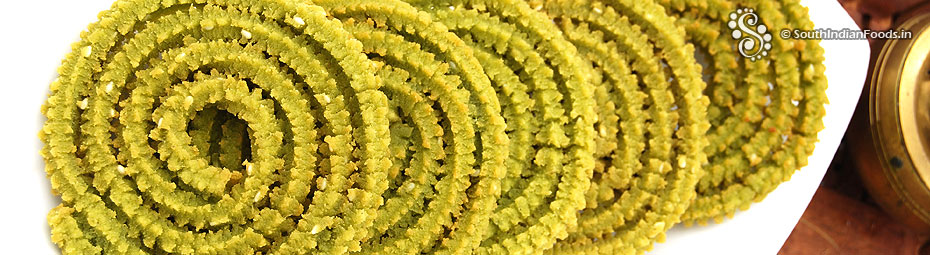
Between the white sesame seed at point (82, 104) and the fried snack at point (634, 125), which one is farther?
the fried snack at point (634, 125)

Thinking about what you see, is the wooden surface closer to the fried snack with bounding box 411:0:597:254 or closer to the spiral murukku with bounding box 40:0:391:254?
the fried snack with bounding box 411:0:597:254

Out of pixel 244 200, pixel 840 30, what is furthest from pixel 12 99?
pixel 840 30

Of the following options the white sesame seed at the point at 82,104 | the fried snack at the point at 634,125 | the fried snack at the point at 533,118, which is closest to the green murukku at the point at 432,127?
the fried snack at the point at 533,118

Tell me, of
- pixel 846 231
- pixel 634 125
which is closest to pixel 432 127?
pixel 634 125

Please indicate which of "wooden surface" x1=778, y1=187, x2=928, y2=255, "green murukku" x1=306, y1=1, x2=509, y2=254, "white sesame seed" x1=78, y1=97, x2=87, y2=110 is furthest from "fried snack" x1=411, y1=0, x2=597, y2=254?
"wooden surface" x1=778, y1=187, x2=928, y2=255

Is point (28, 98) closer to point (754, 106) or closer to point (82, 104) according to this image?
point (82, 104)

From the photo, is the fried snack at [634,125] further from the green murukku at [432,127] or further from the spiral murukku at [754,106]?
the green murukku at [432,127]
